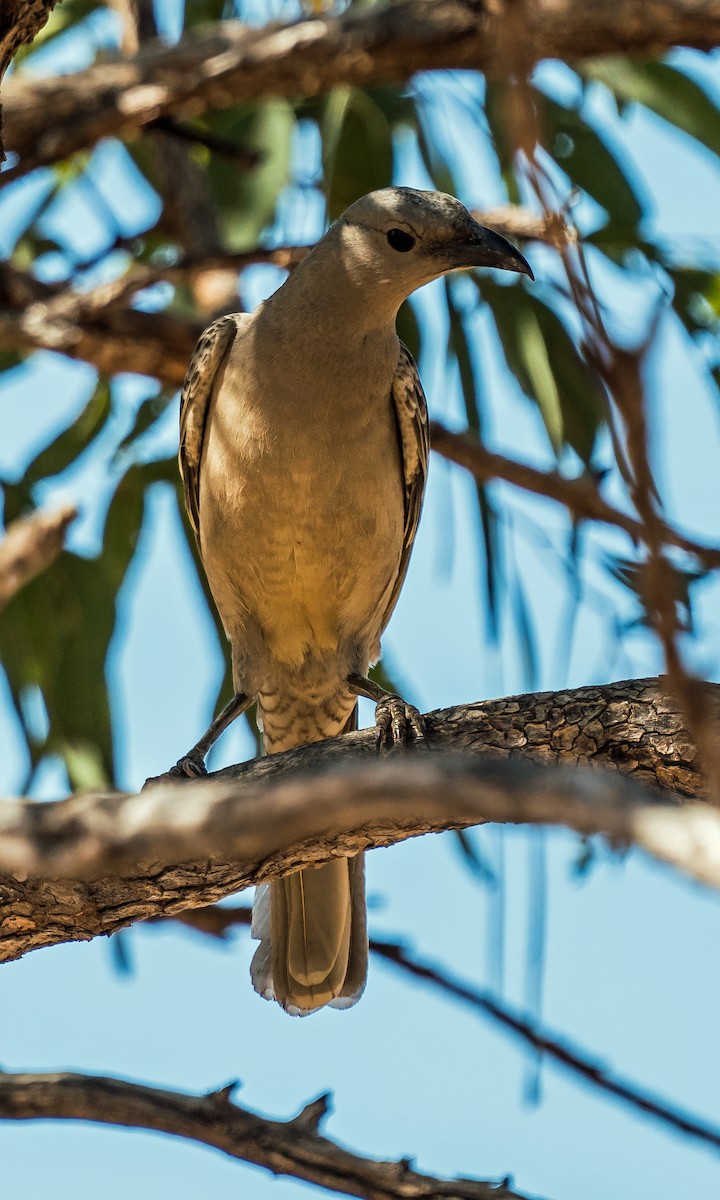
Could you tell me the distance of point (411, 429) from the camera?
13.9 feet

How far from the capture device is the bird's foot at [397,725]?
10.1 ft

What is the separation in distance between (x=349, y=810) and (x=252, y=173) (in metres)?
4.55

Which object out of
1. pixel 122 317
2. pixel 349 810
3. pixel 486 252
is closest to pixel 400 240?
pixel 486 252

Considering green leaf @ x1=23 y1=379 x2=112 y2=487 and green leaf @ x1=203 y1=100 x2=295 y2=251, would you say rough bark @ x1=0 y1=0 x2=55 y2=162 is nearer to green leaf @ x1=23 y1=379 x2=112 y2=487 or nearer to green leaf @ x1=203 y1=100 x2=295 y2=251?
green leaf @ x1=203 y1=100 x2=295 y2=251

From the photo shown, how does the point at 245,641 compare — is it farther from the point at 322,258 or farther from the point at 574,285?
the point at 574,285

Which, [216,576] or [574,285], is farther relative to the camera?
[216,576]

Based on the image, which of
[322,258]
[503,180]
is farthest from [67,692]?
[503,180]

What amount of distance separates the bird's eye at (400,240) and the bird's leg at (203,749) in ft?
4.77

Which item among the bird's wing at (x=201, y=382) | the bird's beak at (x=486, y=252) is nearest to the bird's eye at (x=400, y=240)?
the bird's beak at (x=486, y=252)

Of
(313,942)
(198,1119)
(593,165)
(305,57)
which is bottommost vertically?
(198,1119)

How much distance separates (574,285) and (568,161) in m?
4.26

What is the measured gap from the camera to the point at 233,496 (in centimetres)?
393

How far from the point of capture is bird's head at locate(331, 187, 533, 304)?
377 cm

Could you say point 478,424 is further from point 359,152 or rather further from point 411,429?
point 359,152
